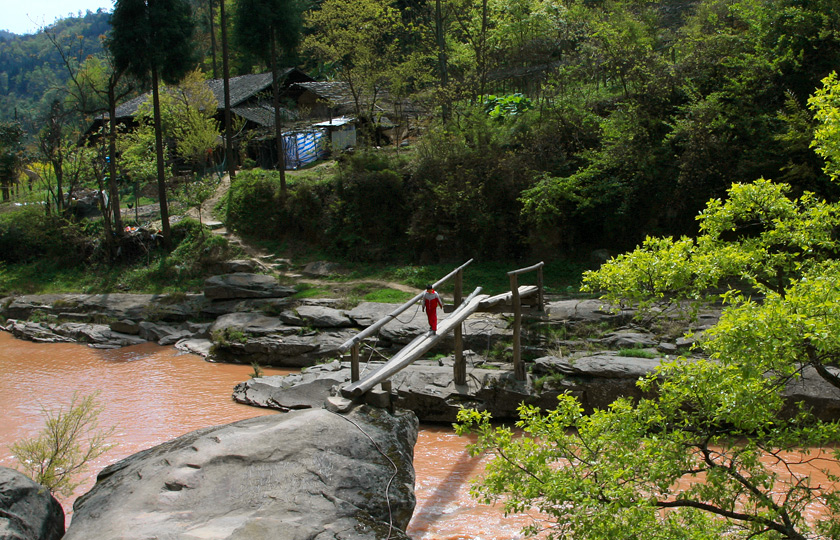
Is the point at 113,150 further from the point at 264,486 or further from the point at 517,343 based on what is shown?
the point at 264,486

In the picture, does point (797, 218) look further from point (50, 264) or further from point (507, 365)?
point (50, 264)

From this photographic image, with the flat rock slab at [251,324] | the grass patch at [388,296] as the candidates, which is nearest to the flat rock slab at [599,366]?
the grass patch at [388,296]

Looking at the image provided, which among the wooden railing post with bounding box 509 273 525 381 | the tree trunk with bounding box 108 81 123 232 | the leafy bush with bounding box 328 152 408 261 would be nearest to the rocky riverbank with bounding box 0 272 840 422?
the wooden railing post with bounding box 509 273 525 381

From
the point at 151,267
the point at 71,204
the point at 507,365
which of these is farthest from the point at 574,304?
the point at 71,204

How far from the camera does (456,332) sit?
1184 centimetres

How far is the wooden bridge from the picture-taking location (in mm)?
8570

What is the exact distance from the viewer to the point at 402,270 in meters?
20.4

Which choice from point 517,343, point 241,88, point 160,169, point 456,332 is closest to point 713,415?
point 456,332

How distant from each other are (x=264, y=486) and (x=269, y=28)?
21.2 metres

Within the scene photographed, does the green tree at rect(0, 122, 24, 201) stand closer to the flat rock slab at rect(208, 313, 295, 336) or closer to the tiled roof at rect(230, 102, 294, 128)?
the tiled roof at rect(230, 102, 294, 128)

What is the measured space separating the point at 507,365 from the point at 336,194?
40.7ft

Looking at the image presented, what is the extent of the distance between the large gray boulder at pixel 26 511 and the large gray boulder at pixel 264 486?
14.6 inches

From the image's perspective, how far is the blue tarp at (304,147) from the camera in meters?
28.6

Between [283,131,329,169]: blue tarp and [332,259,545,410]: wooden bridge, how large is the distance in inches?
654
